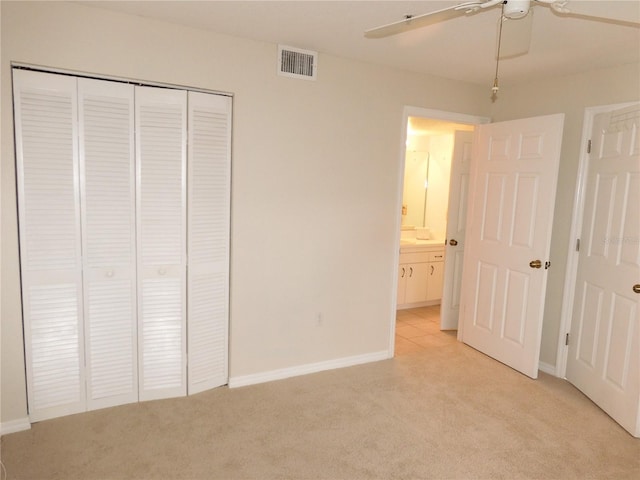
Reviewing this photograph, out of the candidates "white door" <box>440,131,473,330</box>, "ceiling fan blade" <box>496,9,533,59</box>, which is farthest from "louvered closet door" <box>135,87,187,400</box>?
"white door" <box>440,131,473,330</box>

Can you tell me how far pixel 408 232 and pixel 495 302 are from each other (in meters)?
2.00

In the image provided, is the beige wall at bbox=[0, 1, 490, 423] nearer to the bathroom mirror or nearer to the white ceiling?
the white ceiling

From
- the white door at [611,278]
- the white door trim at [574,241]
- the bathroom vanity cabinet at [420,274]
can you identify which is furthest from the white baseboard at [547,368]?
the bathroom vanity cabinet at [420,274]

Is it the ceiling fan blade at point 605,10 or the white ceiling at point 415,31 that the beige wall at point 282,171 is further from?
the ceiling fan blade at point 605,10

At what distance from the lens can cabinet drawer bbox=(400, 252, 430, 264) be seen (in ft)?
16.9

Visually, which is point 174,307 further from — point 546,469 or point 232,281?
point 546,469

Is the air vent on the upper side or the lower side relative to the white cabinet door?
upper

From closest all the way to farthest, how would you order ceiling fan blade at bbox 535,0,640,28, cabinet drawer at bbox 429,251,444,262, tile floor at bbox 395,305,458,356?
ceiling fan blade at bbox 535,0,640,28, tile floor at bbox 395,305,458,356, cabinet drawer at bbox 429,251,444,262

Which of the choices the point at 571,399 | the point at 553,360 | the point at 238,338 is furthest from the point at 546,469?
the point at 238,338

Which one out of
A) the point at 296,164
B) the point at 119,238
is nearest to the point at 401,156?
the point at 296,164

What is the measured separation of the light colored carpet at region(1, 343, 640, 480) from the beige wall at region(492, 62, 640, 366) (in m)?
0.65

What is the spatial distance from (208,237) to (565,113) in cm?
294

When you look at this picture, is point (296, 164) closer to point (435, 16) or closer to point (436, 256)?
point (435, 16)

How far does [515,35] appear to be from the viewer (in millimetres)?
1974
